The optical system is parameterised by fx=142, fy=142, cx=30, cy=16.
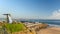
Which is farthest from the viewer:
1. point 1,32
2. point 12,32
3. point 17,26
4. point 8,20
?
point 8,20

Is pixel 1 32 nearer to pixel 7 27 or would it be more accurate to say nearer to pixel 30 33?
pixel 7 27

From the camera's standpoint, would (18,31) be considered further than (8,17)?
No

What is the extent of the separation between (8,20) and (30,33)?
0.99 meters

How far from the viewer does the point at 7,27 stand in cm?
383

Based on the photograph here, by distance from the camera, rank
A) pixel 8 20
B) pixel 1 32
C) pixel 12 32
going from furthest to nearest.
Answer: pixel 8 20 < pixel 12 32 < pixel 1 32

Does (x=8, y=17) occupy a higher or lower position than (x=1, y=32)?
higher

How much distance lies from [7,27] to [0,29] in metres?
0.41

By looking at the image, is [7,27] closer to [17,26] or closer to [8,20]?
[17,26]

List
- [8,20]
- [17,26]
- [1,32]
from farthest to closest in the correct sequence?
1. [8,20]
2. [17,26]
3. [1,32]

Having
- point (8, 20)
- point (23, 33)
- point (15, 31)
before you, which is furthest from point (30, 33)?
point (8, 20)

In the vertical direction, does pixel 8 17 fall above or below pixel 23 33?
above

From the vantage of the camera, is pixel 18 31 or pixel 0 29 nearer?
pixel 0 29

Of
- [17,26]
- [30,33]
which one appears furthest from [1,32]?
[30,33]

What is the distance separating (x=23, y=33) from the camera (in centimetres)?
409
